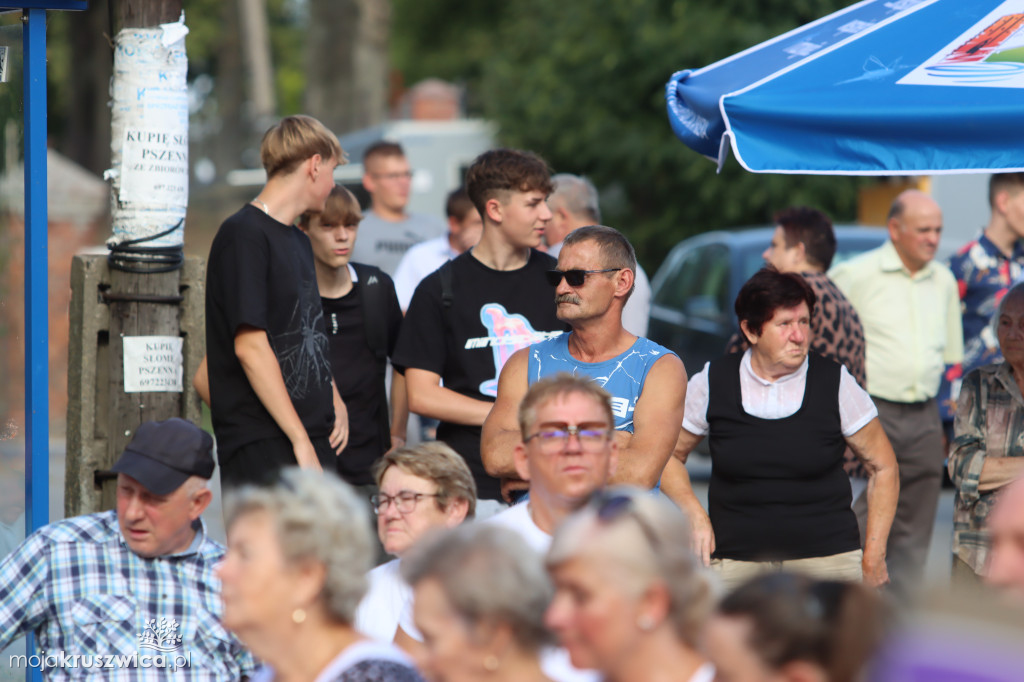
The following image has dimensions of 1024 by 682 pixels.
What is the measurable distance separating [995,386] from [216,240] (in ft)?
9.43

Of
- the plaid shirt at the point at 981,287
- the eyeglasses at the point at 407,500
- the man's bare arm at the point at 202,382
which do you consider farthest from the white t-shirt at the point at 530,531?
the plaid shirt at the point at 981,287

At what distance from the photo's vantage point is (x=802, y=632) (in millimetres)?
2172

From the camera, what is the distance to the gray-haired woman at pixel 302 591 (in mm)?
2725

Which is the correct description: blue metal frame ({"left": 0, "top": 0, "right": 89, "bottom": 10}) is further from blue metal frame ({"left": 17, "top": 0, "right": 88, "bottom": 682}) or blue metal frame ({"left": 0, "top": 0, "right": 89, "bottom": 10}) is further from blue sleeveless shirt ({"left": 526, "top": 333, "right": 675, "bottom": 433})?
blue sleeveless shirt ({"left": 526, "top": 333, "right": 675, "bottom": 433})

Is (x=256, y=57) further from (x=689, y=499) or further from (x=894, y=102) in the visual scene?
(x=894, y=102)

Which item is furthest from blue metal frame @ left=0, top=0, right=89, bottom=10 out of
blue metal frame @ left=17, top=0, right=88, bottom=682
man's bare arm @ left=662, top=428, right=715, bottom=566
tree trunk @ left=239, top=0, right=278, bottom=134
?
tree trunk @ left=239, top=0, right=278, bottom=134

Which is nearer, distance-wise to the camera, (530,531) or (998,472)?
(530,531)

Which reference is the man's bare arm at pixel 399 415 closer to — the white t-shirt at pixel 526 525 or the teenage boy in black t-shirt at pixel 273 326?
the teenage boy in black t-shirt at pixel 273 326

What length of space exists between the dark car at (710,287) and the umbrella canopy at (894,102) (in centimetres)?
550

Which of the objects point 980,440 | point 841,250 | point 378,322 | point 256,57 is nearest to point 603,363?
point 378,322

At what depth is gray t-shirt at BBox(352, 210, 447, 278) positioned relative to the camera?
7.54 m

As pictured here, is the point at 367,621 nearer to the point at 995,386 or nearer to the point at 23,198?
the point at 23,198

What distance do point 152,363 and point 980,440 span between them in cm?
303

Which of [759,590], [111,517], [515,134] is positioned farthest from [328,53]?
[759,590]
